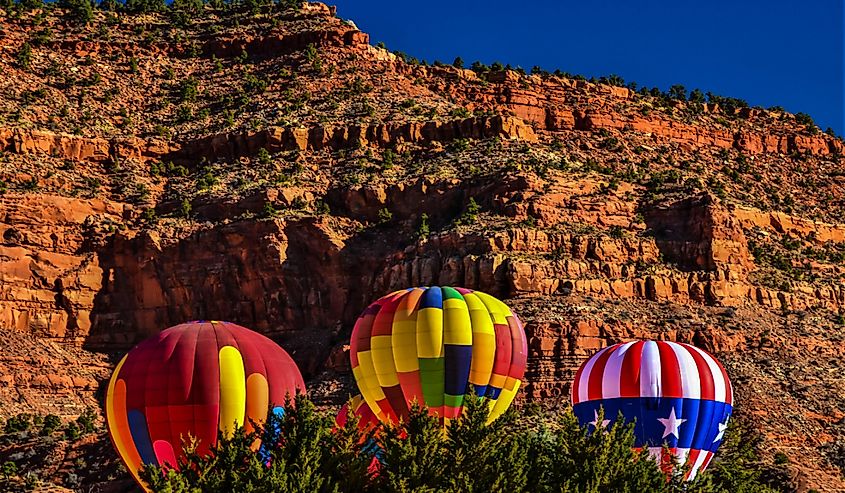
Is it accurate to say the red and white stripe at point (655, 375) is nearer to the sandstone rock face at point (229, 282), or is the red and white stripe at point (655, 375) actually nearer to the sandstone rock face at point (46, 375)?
the sandstone rock face at point (229, 282)

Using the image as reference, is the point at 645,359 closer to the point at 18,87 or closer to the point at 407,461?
the point at 407,461

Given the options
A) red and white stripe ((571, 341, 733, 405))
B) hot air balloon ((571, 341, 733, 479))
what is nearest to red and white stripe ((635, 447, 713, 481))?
hot air balloon ((571, 341, 733, 479))

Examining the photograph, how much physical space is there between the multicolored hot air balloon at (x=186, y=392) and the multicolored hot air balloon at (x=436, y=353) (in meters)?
5.67

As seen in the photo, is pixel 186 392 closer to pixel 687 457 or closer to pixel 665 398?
pixel 665 398

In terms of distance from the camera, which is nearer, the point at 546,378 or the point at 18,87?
the point at 546,378

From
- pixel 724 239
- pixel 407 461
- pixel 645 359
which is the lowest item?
pixel 407 461

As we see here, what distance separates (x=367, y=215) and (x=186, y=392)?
40.6 metres

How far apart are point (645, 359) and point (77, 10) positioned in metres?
63.8

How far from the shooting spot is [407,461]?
5384cm

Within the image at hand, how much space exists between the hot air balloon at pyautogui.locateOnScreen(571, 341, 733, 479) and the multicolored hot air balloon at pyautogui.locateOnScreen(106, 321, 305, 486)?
1186cm

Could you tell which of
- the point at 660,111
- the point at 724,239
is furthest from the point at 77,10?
the point at 724,239

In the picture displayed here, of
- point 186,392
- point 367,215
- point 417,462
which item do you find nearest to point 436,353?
point 186,392

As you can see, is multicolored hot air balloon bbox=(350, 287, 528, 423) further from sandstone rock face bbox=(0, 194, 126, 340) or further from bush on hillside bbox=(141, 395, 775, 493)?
sandstone rock face bbox=(0, 194, 126, 340)

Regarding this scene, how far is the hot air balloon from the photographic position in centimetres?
6719
